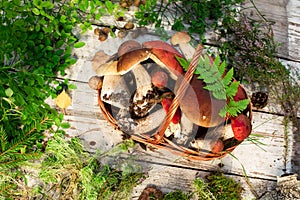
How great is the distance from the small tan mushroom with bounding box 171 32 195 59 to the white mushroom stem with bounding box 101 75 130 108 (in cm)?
31

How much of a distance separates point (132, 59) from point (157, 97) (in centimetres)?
20

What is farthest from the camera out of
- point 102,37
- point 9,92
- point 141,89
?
point 102,37

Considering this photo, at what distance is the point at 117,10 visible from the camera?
214 cm

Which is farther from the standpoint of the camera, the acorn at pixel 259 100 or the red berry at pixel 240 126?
the acorn at pixel 259 100

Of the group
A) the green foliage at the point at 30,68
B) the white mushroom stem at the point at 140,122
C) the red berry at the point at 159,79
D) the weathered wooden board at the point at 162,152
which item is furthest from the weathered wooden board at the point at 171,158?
the red berry at the point at 159,79

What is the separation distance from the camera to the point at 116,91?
1803 millimetres

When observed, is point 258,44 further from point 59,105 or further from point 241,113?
point 59,105

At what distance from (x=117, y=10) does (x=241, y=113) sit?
837 millimetres

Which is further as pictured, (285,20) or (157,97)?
(285,20)

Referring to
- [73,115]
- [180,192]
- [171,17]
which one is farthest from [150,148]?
[171,17]

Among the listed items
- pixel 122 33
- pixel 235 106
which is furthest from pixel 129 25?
pixel 235 106

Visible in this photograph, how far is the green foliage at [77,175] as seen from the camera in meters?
1.97

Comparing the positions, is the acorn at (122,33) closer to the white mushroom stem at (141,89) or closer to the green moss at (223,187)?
the white mushroom stem at (141,89)

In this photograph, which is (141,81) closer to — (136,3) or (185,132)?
(185,132)
